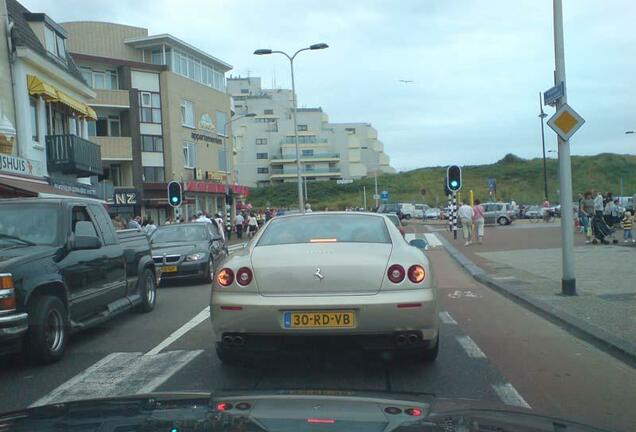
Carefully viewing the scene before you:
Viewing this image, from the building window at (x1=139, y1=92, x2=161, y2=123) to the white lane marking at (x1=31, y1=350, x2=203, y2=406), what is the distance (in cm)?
3916

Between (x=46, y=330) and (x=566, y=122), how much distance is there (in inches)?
337

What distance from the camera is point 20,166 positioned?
2094 cm

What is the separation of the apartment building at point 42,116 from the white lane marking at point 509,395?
16.3m

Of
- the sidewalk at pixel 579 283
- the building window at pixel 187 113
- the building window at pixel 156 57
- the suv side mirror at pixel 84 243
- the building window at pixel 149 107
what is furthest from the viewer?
the building window at pixel 187 113

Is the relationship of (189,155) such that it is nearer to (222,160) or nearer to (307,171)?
(222,160)

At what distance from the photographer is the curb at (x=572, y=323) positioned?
21.7ft

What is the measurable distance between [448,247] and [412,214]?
44820mm

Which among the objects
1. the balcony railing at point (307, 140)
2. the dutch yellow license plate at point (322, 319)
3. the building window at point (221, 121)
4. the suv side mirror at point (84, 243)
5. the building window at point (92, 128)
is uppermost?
the balcony railing at point (307, 140)

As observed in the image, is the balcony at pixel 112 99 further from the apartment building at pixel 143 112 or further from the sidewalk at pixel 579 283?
the sidewalk at pixel 579 283

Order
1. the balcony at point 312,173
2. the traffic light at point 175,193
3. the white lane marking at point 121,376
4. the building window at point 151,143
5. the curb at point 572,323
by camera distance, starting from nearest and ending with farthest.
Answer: the white lane marking at point 121,376 < the curb at point 572,323 < the traffic light at point 175,193 < the building window at point 151,143 < the balcony at point 312,173

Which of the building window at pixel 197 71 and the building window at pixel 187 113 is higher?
the building window at pixel 197 71

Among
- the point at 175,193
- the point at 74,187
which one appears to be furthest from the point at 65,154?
the point at 175,193

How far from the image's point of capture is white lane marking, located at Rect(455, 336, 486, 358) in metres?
6.70

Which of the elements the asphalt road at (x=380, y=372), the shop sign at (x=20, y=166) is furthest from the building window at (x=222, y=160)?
the asphalt road at (x=380, y=372)
